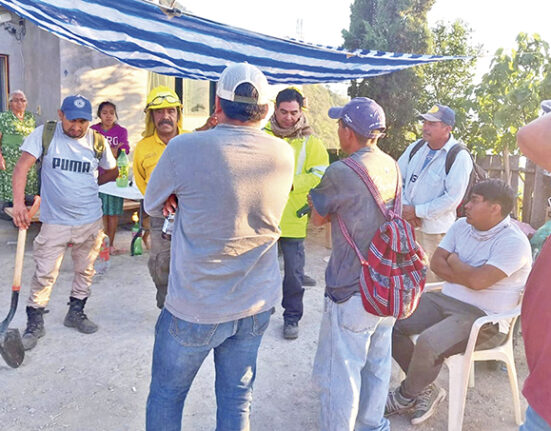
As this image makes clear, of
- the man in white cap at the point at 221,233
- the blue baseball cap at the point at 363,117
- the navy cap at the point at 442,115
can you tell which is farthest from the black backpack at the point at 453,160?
the man in white cap at the point at 221,233

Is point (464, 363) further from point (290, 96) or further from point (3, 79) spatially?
point (3, 79)

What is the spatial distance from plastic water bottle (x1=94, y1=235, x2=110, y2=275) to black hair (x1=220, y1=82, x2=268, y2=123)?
13.4 ft

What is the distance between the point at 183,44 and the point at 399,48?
23.2 feet

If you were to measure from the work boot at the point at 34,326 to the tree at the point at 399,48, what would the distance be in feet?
26.4

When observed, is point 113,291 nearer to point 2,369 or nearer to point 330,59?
point 2,369

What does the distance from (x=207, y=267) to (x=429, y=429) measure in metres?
1.91

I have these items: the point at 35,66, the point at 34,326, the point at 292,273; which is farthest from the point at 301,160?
the point at 35,66

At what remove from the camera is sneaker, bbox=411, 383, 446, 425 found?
10.2ft

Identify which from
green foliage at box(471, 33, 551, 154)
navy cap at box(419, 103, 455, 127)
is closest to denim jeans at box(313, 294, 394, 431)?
navy cap at box(419, 103, 455, 127)

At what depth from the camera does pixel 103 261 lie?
574cm

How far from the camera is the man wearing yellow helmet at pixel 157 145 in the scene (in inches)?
148

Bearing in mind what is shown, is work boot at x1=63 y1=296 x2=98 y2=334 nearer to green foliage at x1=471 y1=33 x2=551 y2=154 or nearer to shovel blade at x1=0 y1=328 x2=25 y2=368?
shovel blade at x1=0 y1=328 x2=25 y2=368

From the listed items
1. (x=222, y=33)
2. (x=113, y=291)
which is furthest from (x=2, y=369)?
(x=222, y=33)

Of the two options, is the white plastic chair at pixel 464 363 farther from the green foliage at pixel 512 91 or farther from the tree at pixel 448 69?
the tree at pixel 448 69
